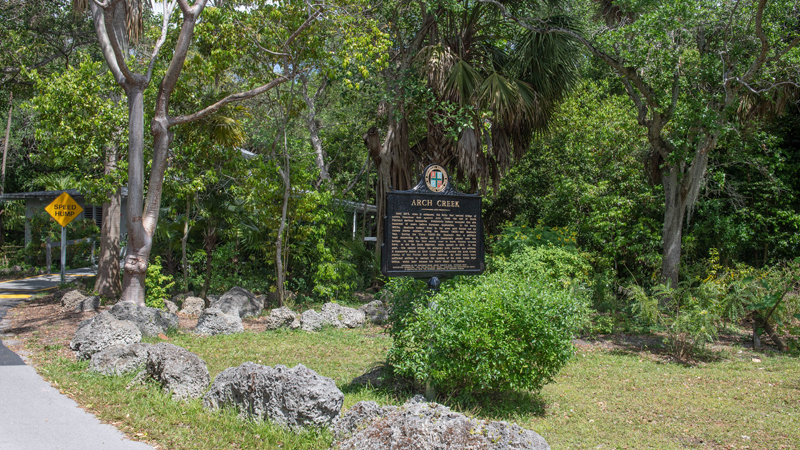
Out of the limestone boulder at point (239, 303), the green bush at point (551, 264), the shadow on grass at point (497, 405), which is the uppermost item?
the green bush at point (551, 264)

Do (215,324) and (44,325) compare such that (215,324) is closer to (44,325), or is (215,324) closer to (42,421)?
(44,325)

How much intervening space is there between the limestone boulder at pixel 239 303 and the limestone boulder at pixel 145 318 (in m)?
1.71

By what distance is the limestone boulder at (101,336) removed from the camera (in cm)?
716

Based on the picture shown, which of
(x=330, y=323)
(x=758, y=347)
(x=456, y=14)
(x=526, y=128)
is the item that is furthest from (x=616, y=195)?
(x=330, y=323)

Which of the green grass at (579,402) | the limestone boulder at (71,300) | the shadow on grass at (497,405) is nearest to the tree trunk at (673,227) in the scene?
the green grass at (579,402)

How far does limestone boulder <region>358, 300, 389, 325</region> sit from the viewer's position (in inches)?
444

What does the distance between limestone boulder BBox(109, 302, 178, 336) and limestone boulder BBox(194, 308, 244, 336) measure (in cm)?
46

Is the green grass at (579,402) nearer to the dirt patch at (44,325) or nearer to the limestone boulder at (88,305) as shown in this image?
the dirt patch at (44,325)

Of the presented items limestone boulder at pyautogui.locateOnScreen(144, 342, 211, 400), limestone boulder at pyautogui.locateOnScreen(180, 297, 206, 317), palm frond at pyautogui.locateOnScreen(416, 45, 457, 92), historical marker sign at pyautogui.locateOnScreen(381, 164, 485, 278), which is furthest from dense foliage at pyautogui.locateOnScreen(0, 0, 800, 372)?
limestone boulder at pyautogui.locateOnScreen(144, 342, 211, 400)

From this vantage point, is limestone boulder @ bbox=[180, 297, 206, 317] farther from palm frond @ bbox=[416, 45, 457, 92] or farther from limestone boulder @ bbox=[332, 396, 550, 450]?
limestone boulder @ bbox=[332, 396, 550, 450]

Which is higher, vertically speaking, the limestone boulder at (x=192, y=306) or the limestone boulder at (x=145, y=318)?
the limestone boulder at (x=145, y=318)

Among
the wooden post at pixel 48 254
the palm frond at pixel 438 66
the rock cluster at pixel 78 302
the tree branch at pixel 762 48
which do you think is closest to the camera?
the tree branch at pixel 762 48

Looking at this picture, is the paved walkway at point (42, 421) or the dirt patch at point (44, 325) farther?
the dirt patch at point (44, 325)

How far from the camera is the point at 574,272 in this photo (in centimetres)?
993
